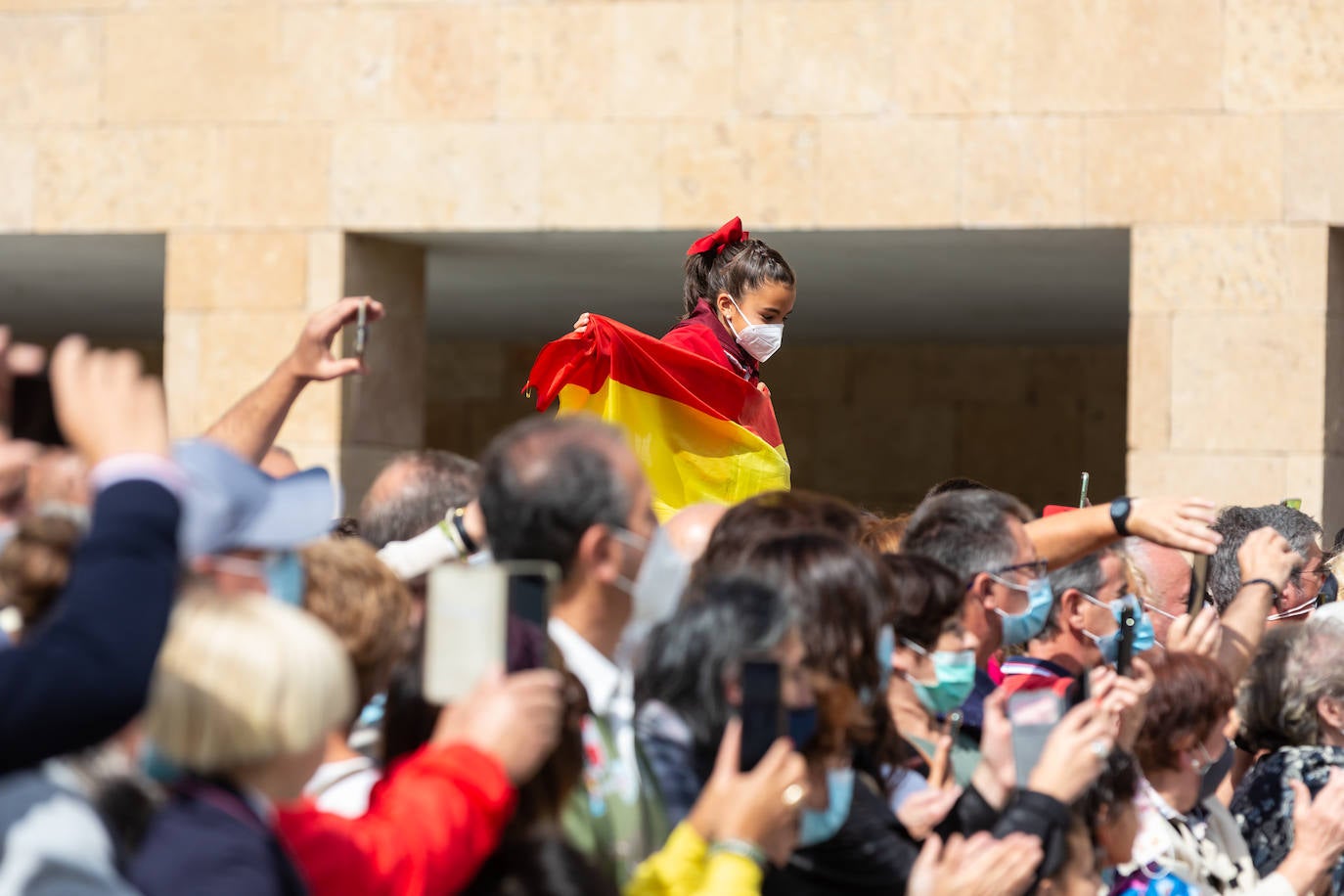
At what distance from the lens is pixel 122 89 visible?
32.7ft

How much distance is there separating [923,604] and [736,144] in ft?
20.6

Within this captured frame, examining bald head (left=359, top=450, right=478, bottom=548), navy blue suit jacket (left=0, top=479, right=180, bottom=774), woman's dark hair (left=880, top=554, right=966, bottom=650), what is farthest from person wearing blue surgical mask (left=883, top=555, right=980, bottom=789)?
navy blue suit jacket (left=0, top=479, right=180, bottom=774)

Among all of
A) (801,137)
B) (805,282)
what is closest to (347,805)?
(801,137)

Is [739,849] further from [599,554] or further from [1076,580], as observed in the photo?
[1076,580]

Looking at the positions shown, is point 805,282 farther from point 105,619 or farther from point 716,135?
point 105,619

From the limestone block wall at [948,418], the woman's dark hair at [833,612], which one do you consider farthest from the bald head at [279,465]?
the limestone block wall at [948,418]

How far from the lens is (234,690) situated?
2.17 metres

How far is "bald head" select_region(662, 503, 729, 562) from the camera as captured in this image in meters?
3.62

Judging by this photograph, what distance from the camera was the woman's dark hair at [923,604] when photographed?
11.3 feet

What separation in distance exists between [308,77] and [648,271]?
2386mm

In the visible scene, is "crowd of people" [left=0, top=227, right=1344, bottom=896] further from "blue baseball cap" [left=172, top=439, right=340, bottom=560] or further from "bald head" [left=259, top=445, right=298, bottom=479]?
"bald head" [left=259, top=445, right=298, bottom=479]

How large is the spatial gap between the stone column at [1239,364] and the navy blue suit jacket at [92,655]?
7589mm

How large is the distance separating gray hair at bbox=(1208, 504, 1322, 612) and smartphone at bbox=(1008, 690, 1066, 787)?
291 cm

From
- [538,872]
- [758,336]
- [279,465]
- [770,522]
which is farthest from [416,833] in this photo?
[758,336]
